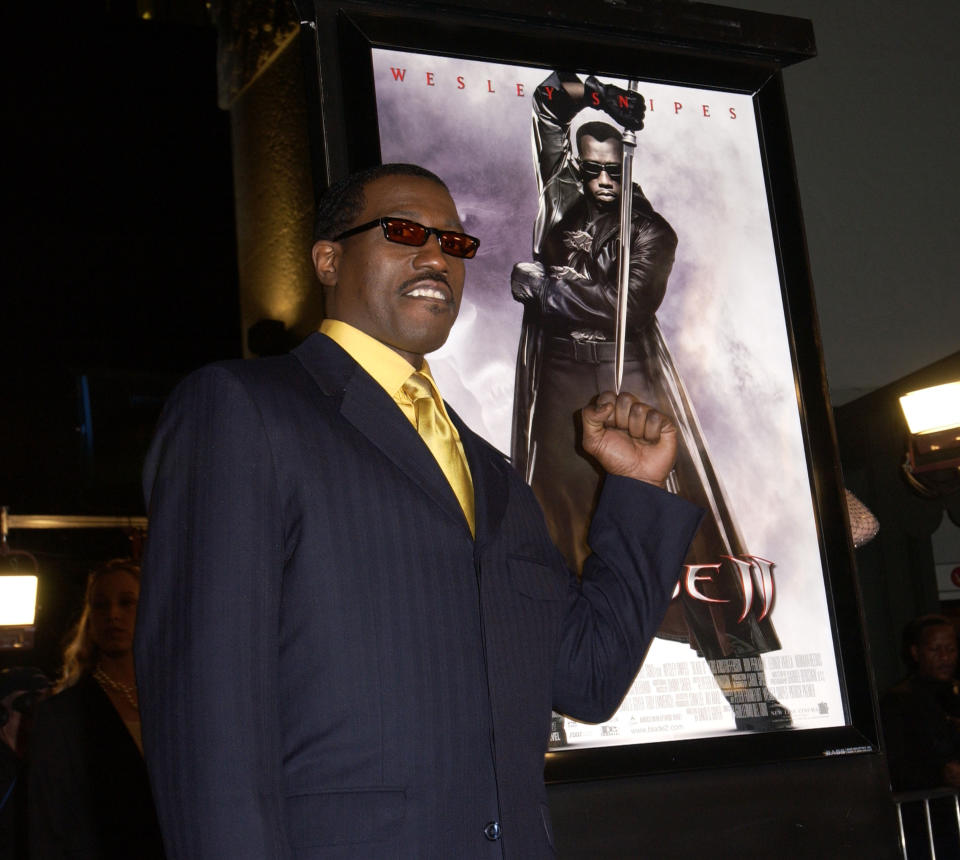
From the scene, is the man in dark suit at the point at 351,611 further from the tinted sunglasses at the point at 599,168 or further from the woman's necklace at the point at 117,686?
the woman's necklace at the point at 117,686

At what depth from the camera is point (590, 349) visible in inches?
77.1

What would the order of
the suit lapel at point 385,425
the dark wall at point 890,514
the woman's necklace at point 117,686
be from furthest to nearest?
the dark wall at point 890,514 → the woman's necklace at point 117,686 → the suit lapel at point 385,425

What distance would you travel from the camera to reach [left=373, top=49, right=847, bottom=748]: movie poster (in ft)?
6.10

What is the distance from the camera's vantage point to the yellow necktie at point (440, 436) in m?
1.46

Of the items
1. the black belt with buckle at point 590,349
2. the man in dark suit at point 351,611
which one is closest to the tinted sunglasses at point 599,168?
the black belt with buckle at point 590,349

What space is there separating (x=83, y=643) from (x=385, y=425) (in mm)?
2059

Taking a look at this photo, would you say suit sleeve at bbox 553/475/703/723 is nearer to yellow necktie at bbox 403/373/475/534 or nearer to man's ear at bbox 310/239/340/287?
yellow necktie at bbox 403/373/475/534

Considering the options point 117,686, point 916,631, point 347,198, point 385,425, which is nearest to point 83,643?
point 117,686

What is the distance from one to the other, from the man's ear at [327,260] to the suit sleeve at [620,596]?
19.9 inches

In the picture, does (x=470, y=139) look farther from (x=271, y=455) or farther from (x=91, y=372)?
(x=91, y=372)

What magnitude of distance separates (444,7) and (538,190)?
0.35m

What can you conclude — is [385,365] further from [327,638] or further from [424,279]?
[327,638]

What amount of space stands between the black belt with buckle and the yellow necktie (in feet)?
1.47

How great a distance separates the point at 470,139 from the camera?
1.96m
